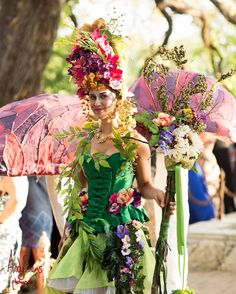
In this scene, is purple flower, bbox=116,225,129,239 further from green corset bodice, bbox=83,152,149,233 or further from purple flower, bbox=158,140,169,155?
purple flower, bbox=158,140,169,155

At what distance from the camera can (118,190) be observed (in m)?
4.88

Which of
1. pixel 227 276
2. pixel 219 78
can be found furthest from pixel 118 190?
pixel 227 276

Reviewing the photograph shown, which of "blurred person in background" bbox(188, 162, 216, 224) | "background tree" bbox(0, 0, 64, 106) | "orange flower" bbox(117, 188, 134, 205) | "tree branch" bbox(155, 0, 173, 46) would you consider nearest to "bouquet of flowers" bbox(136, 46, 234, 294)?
"orange flower" bbox(117, 188, 134, 205)

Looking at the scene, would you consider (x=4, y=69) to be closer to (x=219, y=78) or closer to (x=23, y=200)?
(x=23, y=200)

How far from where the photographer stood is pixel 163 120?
4.52 meters

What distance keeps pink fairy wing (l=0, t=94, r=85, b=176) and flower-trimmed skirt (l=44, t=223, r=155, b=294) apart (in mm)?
1219

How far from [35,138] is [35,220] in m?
2.30

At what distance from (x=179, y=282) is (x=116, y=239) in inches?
32.3

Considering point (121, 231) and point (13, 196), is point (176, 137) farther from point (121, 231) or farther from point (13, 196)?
point (13, 196)

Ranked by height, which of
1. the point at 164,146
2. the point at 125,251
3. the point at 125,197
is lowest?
the point at 125,251

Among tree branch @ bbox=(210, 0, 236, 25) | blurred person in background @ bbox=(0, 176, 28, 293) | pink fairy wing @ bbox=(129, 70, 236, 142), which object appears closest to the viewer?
pink fairy wing @ bbox=(129, 70, 236, 142)

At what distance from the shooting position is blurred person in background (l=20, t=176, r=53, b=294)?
26.9 ft

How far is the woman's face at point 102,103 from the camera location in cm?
490

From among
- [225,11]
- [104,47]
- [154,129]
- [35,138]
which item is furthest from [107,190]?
[225,11]
